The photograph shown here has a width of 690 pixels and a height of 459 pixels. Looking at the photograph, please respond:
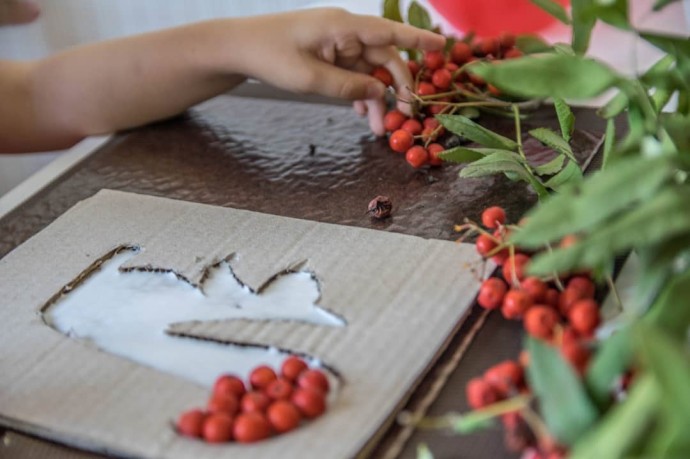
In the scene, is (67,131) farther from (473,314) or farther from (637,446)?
(637,446)

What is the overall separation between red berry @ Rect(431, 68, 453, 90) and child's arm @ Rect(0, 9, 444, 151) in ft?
0.08

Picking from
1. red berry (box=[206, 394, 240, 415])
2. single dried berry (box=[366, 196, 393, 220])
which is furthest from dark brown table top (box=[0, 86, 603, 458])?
red berry (box=[206, 394, 240, 415])

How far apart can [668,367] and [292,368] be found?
21cm

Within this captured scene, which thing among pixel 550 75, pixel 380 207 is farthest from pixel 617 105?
pixel 380 207

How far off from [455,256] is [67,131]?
0.47 meters

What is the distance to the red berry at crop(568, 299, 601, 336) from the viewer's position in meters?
0.42

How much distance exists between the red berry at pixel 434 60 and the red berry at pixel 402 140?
93 mm

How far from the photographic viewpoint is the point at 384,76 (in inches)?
30.1

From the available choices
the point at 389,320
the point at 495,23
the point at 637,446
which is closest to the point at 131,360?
the point at 389,320

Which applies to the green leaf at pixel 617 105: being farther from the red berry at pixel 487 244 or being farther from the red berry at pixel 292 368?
the red berry at pixel 292 368

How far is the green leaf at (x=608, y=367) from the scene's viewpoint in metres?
0.32

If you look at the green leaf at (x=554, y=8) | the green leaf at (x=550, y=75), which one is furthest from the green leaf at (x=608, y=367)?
the green leaf at (x=554, y=8)

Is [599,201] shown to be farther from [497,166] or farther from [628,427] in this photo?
[497,166]

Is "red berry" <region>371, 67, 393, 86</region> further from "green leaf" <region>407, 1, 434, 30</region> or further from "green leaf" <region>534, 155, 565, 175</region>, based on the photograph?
"green leaf" <region>534, 155, 565, 175</region>
